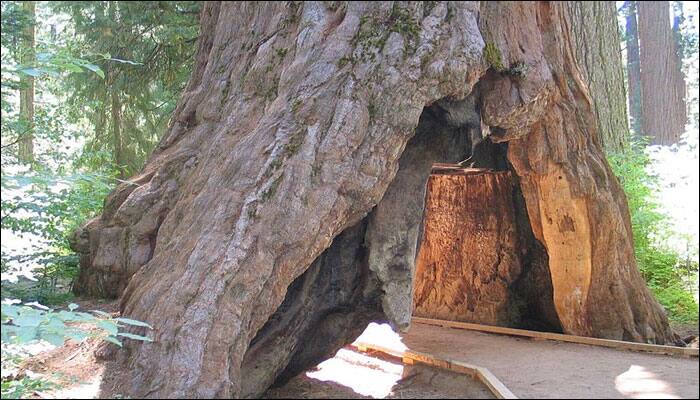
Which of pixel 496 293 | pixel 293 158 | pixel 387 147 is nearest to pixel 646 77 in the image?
pixel 496 293

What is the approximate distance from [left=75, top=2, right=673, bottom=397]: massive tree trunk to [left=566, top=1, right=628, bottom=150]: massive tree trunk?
7.04 feet

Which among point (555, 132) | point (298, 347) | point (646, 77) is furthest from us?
point (646, 77)

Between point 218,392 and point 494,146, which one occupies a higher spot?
point 494,146

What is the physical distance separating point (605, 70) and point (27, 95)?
8.45 metres

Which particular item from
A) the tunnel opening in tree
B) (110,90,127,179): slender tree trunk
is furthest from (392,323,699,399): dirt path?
(110,90,127,179): slender tree trunk

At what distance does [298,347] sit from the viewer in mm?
5699

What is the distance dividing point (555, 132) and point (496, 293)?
323 centimetres

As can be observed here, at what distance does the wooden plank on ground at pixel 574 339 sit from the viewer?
460 cm

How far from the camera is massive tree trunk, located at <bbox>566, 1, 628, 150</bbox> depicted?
8.18 metres

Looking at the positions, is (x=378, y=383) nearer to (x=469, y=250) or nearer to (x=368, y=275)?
(x=368, y=275)

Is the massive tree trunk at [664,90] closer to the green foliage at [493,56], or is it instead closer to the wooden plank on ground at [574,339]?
the wooden plank on ground at [574,339]

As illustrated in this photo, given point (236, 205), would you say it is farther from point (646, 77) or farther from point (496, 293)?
point (646, 77)

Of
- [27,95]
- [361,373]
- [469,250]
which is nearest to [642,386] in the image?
[361,373]

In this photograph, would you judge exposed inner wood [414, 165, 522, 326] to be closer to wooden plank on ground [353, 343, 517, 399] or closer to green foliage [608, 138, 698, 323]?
green foliage [608, 138, 698, 323]
